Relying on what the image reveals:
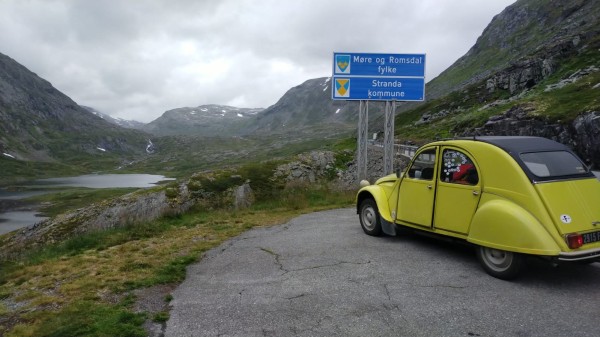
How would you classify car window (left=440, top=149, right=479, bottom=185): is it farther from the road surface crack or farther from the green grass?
the green grass

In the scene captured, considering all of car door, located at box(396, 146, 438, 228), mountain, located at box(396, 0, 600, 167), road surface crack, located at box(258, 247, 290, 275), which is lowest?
road surface crack, located at box(258, 247, 290, 275)

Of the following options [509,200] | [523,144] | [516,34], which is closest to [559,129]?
[523,144]

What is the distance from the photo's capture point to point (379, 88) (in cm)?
1827

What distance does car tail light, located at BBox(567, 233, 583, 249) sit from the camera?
586 cm

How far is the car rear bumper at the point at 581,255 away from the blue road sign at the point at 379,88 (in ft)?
41.6

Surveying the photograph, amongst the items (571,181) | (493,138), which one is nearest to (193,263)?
(493,138)

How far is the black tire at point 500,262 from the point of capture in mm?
6273

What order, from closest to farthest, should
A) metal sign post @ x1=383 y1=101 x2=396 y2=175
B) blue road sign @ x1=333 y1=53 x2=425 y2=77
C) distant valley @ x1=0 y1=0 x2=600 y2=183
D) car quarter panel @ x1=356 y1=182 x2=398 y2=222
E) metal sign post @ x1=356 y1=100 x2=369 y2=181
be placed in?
car quarter panel @ x1=356 y1=182 x2=398 y2=222 → blue road sign @ x1=333 y1=53 x2=425 y2=77 → metal sign post @ x1=383 y1=101 x2=396 y2=175 → metal sign post @ x1=356 y1=100 x2=369 y2=181 → distant valley @ x1=0 y1=0 x2=600 y2=183

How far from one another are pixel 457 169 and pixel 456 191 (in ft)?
1.37

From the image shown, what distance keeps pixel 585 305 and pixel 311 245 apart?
5.21 metres

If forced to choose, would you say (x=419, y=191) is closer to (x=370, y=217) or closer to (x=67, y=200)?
(x=370, y=217)

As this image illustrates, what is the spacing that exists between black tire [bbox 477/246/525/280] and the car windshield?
133cm

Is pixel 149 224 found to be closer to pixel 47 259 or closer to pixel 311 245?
pixel 47 259

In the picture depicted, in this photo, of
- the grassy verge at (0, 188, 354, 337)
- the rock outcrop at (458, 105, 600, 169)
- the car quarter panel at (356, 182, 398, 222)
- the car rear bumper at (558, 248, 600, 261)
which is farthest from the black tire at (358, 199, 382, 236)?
the rock outcrop at (458, 105, 600, 169)
